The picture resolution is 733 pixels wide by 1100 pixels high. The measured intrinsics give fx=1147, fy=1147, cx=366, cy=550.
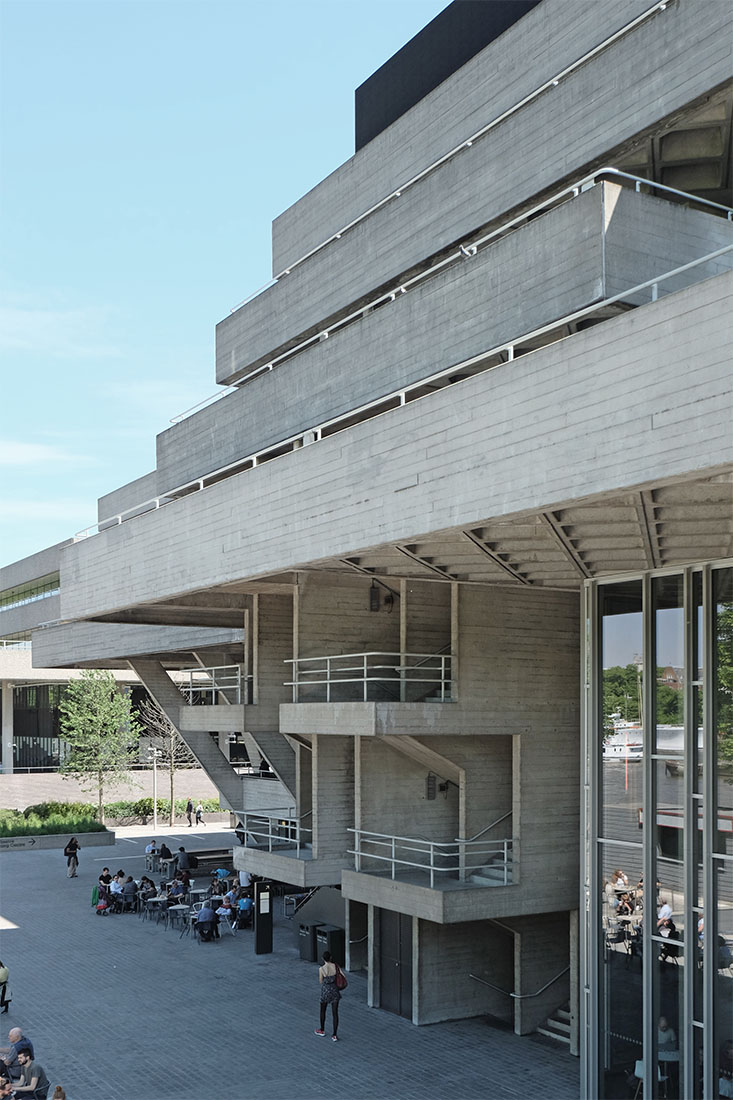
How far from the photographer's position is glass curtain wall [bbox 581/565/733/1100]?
14578 millimetres

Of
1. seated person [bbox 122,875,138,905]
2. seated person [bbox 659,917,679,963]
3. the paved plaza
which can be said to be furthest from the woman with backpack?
seated person [bbox 122,875,138,905]

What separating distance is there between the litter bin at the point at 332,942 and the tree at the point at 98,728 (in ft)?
92.3

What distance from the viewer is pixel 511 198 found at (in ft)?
65.8

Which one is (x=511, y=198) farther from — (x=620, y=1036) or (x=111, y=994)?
(x=111, y=994)

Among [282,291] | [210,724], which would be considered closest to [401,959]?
[210,724]

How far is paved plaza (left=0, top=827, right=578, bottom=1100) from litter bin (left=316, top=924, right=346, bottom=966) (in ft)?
2.07

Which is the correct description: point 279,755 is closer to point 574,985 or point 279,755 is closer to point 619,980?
point 574,985

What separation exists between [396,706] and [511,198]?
9.05m

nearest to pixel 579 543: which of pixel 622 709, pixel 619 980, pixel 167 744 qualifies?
pixel 622 709

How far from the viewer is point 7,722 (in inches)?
2598

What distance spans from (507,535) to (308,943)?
46.2 feet

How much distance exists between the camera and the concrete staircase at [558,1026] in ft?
66.0

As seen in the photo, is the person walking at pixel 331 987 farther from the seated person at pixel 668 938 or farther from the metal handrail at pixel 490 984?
the seated person at pixel 668 938

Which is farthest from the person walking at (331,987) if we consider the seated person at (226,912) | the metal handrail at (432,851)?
the seated person at (226,912)
